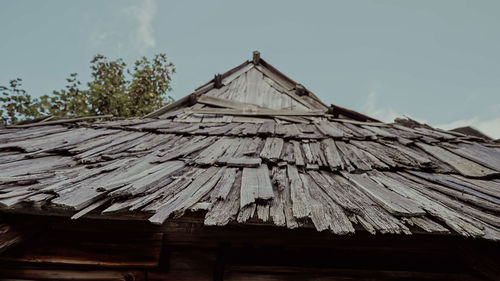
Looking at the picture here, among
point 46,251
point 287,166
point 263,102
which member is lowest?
point 46,251

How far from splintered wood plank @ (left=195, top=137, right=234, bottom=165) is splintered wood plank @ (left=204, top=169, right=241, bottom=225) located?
0.64 metres

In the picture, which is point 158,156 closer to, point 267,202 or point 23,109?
point 267,202

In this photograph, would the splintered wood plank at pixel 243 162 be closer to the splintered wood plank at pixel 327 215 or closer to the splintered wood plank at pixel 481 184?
the splintered wood plank at pixel 327 215

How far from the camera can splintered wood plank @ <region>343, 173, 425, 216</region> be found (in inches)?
48.9

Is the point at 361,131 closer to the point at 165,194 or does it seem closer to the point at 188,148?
the point at 188,148

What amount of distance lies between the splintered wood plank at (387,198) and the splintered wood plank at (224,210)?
Result: 2.94 feet

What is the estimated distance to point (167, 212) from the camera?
1.16 m

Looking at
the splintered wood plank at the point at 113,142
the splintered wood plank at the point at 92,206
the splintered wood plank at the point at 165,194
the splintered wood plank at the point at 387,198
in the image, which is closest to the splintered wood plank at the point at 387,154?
the splintered wood plank at the point at 387,198

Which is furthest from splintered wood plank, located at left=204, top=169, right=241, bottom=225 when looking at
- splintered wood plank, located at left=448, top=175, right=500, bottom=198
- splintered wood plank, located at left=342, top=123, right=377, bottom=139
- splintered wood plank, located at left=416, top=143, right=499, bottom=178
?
splintered wood plank, located at left=342, top=123, right=377, bottom=139

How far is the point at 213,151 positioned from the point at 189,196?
1.02m

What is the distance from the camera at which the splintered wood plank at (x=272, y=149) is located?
2.14m

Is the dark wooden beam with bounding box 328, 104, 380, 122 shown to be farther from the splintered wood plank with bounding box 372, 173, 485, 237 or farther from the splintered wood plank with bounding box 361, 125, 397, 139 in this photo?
the splintered wood plank with bounding box 372, 173, 485, 237

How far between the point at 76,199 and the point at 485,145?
417 centimetres

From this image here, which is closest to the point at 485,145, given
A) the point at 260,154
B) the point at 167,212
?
the point at 260,154
